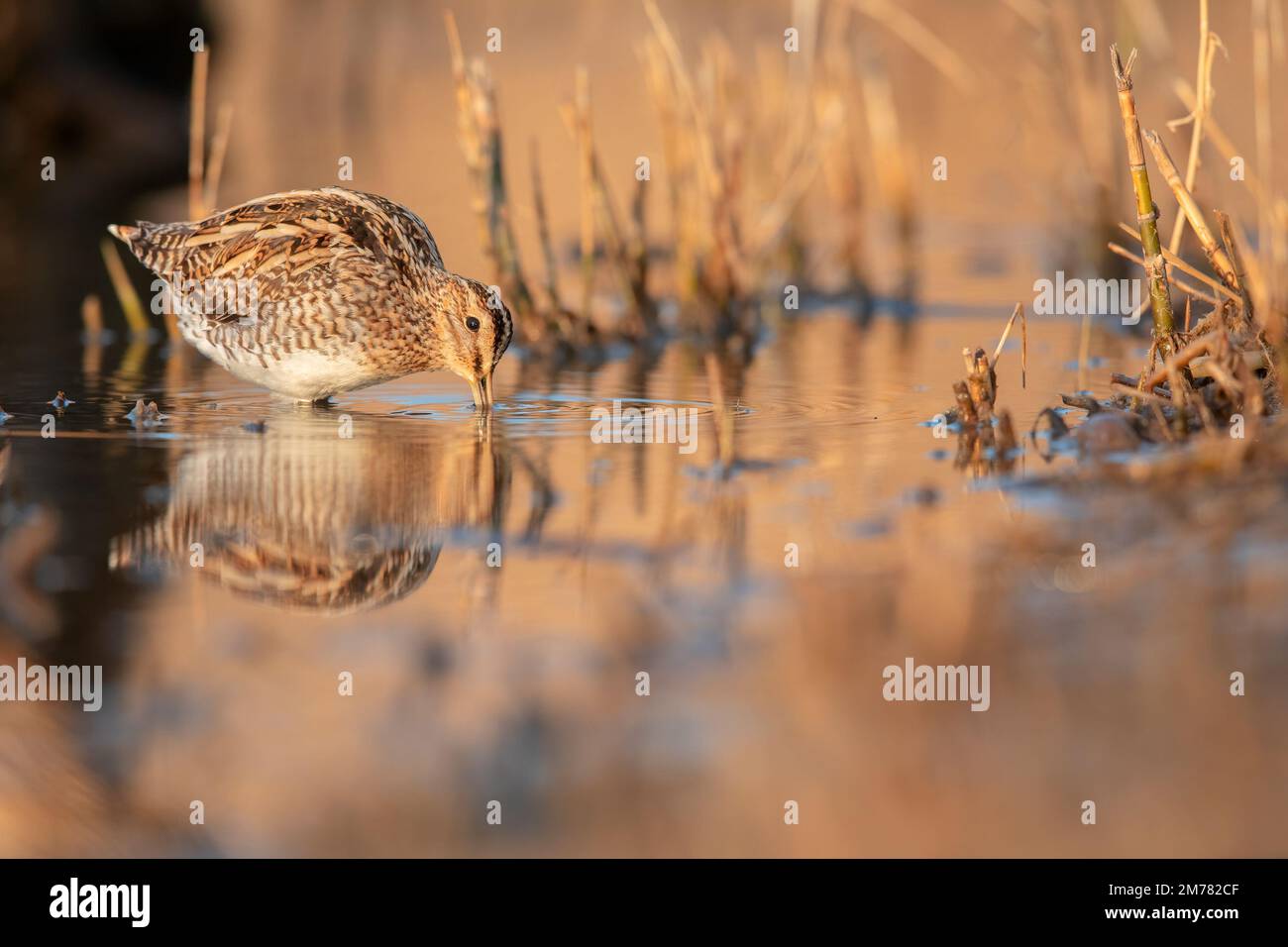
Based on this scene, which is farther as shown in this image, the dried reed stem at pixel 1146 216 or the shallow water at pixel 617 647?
the dried reed stem at pixel 1146 216

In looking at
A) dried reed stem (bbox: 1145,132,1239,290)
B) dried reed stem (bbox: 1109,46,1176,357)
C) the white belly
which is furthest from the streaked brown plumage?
dried reed stem (bbox: 1145,132,1239,290)

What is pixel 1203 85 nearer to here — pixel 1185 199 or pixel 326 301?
pixel 1185 199

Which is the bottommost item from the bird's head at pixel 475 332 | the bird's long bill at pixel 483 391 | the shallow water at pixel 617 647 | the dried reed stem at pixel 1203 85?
the shallow water at pixel 617 647

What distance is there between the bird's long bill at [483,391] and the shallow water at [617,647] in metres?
0.66

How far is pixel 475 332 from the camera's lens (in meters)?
8.33

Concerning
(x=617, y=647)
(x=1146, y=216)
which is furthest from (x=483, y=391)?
(x=617, y=647)

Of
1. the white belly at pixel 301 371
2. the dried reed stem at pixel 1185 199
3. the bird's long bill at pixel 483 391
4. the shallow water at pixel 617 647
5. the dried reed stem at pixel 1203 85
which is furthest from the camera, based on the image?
the bird's long bill at pixel 483 391

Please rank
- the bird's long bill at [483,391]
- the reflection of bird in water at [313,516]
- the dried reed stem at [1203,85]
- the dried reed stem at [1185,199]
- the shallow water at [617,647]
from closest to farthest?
1. the shallow water at [617,647]
2. the reflection of bird in water at [313,516]
3. the dried reed stem at [1203,85]
4. the dried reed stem at [1185,199]
5. the bird's long bill at [483,391]

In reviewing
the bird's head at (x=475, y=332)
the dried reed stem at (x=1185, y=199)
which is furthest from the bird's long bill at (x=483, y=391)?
the dried reed stem at (x=1185, y=199)

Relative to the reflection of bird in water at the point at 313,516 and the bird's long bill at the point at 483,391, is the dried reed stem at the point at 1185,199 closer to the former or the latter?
the reflection of bird in water at the point at 313,516

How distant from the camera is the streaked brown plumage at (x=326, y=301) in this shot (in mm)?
8242

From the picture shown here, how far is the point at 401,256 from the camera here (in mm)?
8602

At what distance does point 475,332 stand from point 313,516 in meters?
2.17

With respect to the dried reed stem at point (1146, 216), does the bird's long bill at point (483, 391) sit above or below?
below
